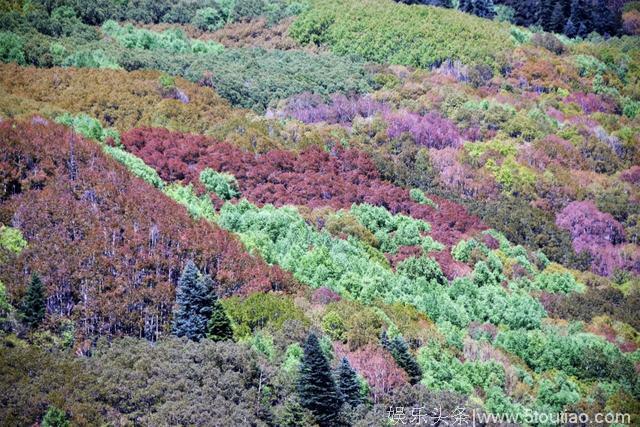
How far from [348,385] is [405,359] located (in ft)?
16.7

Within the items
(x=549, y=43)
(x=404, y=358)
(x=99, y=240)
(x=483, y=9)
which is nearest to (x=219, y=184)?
(x=99, y=240)

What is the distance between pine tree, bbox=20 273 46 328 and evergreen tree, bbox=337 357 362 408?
14.2 metres

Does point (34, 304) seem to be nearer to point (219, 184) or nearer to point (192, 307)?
point (192, 307)

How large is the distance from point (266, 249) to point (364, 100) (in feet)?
112

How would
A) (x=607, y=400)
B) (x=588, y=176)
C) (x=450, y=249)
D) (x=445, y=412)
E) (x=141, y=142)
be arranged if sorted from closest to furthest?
(x=445, y=412) < (x=607, y=400) < (x=450, y=249) < (x=141, y=142) < (x=588, y=176)

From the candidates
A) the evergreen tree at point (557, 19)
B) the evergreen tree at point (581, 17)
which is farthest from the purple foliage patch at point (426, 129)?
the evergreen tree at point (581, 17)

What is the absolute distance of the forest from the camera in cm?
4416

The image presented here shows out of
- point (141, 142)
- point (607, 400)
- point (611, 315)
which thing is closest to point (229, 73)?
point (141, 142)

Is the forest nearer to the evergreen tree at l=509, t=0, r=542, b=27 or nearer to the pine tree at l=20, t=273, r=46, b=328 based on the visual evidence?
the pine tree at l=20, t=273, r=46, b=328

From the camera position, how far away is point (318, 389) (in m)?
42.8

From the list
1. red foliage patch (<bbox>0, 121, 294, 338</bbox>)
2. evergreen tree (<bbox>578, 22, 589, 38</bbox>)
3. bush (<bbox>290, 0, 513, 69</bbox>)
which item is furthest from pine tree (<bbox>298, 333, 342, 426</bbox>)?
evergreen tree (<bbox>578, 22, 589, 38</bbox>)

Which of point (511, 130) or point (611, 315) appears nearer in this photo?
point (611, 315)

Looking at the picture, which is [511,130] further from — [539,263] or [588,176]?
[539,263]

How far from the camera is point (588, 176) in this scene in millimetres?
82375
